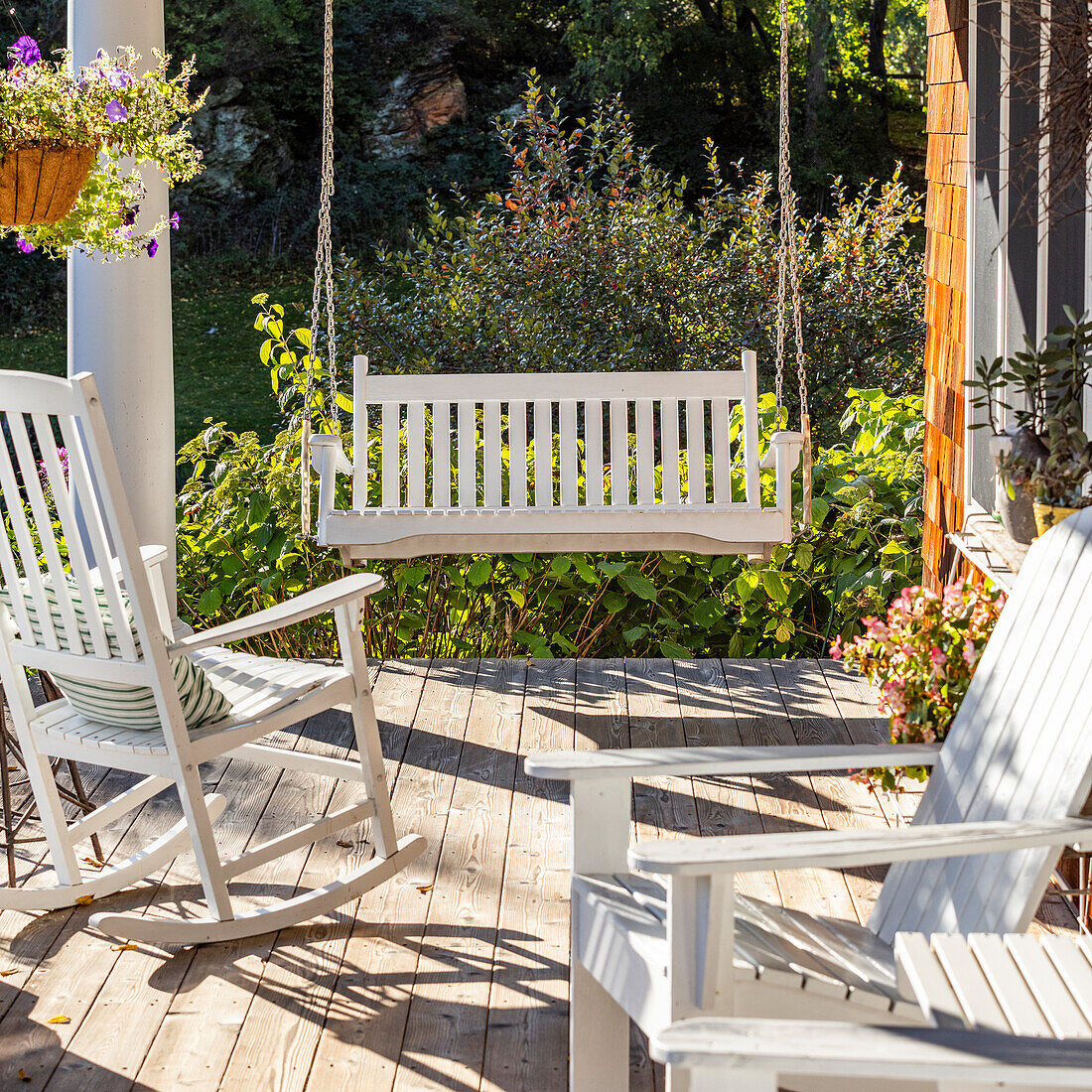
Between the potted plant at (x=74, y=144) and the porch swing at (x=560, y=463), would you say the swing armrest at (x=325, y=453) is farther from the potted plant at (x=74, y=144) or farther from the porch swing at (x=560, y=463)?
the potted plant at (x=74, y=144)

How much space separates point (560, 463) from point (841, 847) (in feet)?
8.53

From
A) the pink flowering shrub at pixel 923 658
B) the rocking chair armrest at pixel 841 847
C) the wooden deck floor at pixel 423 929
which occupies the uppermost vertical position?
the pink flowering shrub at pixel 923 658

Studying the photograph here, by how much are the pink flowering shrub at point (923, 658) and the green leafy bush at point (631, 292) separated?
424cm

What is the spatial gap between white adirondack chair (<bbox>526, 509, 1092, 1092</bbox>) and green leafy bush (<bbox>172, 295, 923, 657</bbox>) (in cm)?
224

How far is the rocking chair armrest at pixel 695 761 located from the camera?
1.67 metres

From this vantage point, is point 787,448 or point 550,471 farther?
point 550,471

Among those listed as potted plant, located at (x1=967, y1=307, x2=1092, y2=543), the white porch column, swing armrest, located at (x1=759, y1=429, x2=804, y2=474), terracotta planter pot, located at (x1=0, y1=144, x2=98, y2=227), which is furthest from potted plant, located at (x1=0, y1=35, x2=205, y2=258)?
potted plant, located at (x1=967, y1=307, x2=1092, y2=543)

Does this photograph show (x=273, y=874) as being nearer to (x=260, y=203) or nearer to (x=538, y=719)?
(x=538, y=719)

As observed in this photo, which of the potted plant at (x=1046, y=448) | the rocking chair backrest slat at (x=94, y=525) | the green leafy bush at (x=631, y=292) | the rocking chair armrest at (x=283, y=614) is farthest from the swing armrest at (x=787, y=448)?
the green leafy bush at (x=631, y=292)

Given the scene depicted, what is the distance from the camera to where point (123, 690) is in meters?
2.19

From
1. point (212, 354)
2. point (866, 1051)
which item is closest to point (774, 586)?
point (866, 1051)

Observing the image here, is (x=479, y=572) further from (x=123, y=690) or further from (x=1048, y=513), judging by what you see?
(x=1048, y=513)

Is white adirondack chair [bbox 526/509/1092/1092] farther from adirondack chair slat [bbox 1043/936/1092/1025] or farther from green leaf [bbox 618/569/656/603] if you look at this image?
green leaf [bbox 618/569/656/603]

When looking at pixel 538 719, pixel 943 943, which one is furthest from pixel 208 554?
pixel 943 943
